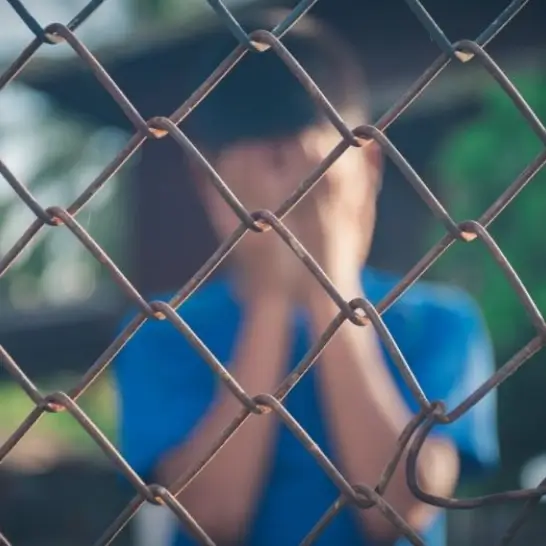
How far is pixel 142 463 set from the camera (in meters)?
0.99

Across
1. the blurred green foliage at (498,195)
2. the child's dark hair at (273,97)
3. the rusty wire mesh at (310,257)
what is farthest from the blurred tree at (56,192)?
the rusty wire mesh at (310,257)

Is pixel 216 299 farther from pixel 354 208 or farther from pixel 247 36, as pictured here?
pixel 247 36

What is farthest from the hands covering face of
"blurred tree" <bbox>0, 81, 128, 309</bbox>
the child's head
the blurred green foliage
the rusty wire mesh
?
"blurred tree" <bbox>0, 81, 128, 309</bbox>

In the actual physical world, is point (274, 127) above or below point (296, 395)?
above

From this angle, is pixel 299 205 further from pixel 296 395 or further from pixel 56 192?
pixel 56 192

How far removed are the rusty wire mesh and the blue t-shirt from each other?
415 millimetres

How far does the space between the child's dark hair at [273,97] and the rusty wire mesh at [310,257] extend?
0.41m

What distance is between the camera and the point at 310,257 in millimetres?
544

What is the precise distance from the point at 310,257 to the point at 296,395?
53cm

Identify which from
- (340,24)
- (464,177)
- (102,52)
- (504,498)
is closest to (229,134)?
(504,498)

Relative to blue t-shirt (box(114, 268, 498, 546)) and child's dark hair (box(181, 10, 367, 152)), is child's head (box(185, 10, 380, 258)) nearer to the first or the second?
child's dark hair (box(181, 10, 367, 152))

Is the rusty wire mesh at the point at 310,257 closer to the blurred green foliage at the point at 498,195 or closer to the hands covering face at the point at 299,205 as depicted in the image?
the hands covering face at the point at 299,205

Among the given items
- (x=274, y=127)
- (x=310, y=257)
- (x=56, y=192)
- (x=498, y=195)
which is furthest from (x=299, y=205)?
(x=56, y=192)

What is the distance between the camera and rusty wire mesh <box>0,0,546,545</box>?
504mm
